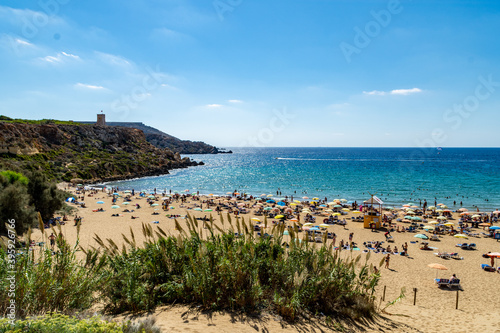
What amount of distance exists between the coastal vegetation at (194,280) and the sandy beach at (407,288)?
43 centimetres

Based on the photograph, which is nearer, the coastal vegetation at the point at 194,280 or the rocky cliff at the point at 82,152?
the coastal vegetation at the point at 194,280

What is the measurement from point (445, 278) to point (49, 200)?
80.3 ft

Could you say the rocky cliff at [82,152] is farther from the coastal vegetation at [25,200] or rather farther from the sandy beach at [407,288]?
the sandy beach at [407,288]

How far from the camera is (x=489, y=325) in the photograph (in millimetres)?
9430

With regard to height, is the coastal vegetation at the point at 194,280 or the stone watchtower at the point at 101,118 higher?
the stone watchtower at the point at 101,118

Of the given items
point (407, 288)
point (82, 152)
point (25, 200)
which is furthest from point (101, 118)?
point (407, 288)

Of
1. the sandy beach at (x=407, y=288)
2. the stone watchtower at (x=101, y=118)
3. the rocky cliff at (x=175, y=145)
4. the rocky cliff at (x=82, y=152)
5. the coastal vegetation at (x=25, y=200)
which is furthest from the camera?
the rocky cliff at (x=175, y=145)

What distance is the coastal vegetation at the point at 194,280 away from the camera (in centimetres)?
626

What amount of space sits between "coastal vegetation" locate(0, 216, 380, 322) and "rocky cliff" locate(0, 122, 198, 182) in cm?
3901

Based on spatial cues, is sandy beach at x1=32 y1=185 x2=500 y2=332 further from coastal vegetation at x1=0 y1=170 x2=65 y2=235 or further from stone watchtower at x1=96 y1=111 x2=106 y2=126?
stone watchtower at x1=96 y1=111 x2=106 y2=126

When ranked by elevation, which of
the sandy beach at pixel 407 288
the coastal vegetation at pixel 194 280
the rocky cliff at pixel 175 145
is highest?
the rocky cliff at pixel 175 145

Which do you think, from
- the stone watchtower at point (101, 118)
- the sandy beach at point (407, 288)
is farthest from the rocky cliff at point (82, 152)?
the sandy beach at point (407, 288)

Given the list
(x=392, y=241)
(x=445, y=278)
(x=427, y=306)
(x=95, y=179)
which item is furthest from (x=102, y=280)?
(x=95, y=179)

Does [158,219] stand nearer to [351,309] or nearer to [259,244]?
[259,244]
